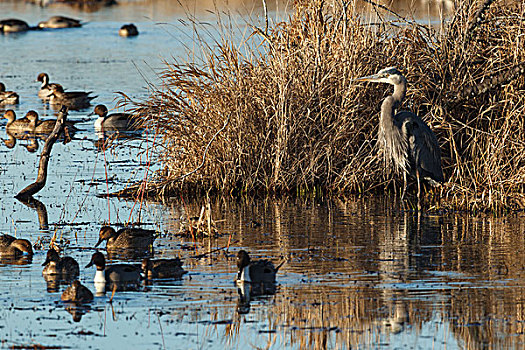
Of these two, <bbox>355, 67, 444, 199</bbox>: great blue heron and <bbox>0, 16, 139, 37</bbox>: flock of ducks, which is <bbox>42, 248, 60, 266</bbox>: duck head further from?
<bbox>0, 16, 139, 37</bbox>: flock of ducks

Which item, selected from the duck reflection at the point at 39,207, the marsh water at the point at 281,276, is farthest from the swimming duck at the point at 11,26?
the duck reflection at the point at 39,207

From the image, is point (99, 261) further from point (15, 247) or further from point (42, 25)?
point (42, 25)

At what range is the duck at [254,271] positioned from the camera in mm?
7895

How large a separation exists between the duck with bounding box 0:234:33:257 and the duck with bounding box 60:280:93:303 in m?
1.64

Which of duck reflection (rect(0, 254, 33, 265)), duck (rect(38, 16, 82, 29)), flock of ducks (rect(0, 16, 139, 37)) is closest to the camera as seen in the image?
duck reflection (rect(0, 254, 33, 265))

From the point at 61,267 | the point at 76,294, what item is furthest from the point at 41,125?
the point at 76,294

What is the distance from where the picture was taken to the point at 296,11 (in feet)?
41.8

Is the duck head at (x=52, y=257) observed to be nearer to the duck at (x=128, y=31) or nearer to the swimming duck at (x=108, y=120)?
the swimming duck at (x=108, y=120)

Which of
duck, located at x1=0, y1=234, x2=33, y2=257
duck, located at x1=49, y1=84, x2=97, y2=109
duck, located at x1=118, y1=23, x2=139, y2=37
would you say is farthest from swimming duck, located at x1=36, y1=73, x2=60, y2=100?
duck, located at x1=0, y1=234, x2=33, y2=257

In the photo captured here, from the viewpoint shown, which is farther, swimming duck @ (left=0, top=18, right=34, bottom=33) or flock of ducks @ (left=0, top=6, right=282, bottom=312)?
swimming duck @ (left=0, top=18, right=34, bottom=33)

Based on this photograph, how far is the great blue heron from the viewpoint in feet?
37.4

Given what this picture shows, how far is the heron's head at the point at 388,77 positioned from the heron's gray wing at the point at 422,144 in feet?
1.61

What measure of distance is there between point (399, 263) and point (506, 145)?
3.28 m

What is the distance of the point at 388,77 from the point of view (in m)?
11.4
